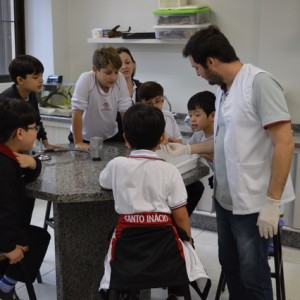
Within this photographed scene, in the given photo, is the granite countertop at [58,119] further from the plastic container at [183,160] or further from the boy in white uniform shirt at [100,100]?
the plastic container at [183,160]

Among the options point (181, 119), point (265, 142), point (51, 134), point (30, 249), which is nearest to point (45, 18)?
point (51, 134)

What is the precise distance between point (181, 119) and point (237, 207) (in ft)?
6.73

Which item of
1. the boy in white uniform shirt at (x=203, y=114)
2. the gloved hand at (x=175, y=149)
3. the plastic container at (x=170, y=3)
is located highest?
the plastic container at (x=170, y=3)

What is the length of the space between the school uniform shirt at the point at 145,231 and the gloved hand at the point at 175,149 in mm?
449

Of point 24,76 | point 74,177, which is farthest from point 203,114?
point 24,76

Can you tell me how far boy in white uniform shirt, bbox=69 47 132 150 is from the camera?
2535 mm

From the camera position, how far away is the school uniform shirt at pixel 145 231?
1.60 m

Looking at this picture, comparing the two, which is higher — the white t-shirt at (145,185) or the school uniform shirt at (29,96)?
the school uniform shirt at (29,96)

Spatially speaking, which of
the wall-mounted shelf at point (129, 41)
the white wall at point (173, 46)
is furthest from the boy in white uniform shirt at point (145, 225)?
the wall-mounted shelf at point (129, 41)

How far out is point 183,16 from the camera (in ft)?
11.3

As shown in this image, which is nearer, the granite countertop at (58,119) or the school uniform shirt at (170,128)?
the school uniform shirt at (170,128)

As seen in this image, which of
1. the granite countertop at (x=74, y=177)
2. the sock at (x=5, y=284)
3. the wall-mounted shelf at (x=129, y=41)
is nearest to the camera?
the granite countertop at (x=74, y=177)

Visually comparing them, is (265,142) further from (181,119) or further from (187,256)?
(181,119)

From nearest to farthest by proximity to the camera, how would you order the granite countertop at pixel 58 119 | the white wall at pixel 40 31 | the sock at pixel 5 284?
the sock at pixel 5 284, the granite countertop at pixel 58 119, the white wall at pixel 40 31
